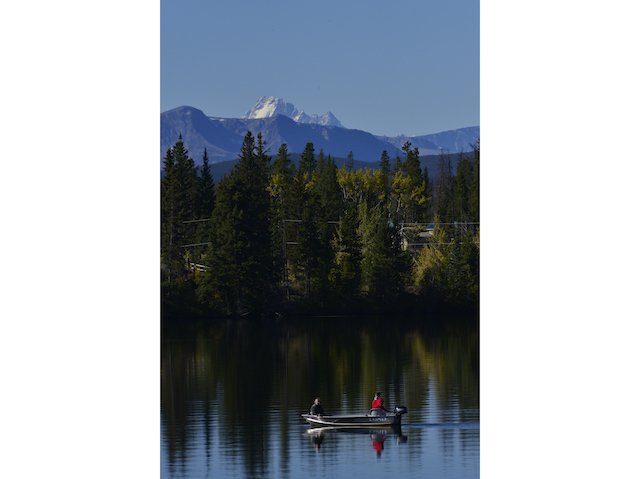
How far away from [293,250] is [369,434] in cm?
2613

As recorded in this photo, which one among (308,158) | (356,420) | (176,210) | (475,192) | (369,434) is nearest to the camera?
→ (369,434)

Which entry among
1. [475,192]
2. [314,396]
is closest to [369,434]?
[314,396]

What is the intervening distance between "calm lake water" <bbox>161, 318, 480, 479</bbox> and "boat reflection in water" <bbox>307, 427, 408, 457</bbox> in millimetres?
28

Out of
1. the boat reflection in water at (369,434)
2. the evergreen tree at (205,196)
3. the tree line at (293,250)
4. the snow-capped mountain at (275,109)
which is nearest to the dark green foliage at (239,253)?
the tree line at (293,250)

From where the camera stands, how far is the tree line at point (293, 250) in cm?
4253

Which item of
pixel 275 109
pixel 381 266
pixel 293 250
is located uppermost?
pixel 275 109

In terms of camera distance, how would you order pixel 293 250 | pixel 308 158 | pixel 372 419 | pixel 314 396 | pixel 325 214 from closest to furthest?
pixel 372 419 → pixel 314 396 → pixel 293 250 → pixel 325 214 → pixel 308 158

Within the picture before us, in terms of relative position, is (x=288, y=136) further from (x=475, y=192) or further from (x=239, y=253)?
(x=239, y=253)

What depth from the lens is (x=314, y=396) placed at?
2366cm

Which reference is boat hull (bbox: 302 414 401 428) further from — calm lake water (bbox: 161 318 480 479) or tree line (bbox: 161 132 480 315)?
tree line (bbox: 161 132 480 315)
